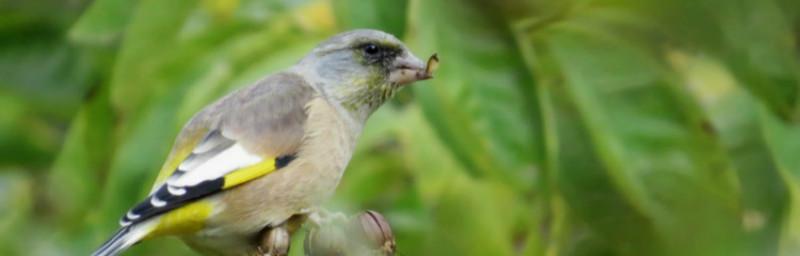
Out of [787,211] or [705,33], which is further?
[787,211]

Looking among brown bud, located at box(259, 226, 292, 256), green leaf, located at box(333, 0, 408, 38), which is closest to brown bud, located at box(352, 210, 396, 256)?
brown bud, located at box(259, 226, 292, 256)

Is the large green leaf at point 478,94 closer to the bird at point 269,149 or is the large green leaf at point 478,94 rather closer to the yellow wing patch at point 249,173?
the bird at point 269,149

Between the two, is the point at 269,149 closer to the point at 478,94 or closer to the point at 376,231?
the point at 478,94

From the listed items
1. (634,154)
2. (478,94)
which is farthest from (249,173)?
(634,154)

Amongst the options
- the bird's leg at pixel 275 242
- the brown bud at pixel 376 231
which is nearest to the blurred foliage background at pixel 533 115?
the bird's leg at pixel 275 242

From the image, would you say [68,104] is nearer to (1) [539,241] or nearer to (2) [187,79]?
(2) [187,79]

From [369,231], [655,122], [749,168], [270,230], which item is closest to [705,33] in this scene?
[655,122]
